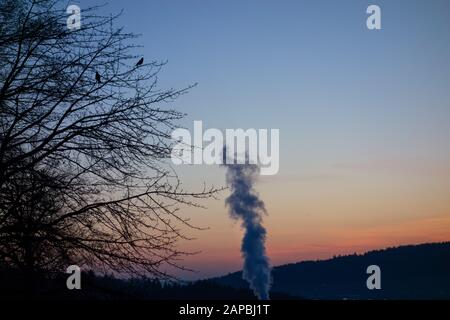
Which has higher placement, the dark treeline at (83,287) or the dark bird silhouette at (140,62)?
the dark bird silhouette at (140,62)

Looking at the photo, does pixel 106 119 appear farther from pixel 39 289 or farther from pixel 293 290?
pixel 293 290

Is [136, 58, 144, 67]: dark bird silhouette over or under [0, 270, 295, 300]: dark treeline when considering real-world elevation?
over

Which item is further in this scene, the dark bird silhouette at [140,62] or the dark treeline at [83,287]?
the dark bird silhouette at [140,62]

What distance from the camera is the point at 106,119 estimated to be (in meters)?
5.25

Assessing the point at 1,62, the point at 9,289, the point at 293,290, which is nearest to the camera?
the point at 9,289

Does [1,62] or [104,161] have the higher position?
[1,62]

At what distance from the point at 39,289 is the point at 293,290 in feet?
619

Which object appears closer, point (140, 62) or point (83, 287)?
point (83, 287)

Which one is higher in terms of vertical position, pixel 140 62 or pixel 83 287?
pixel 140 62

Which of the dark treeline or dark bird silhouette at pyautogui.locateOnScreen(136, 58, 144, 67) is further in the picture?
dark bird silhouette at pyautogui.locateOnScreen(136, 58, 144, 67)

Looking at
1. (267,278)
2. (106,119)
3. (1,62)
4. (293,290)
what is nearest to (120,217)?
(106,119)
